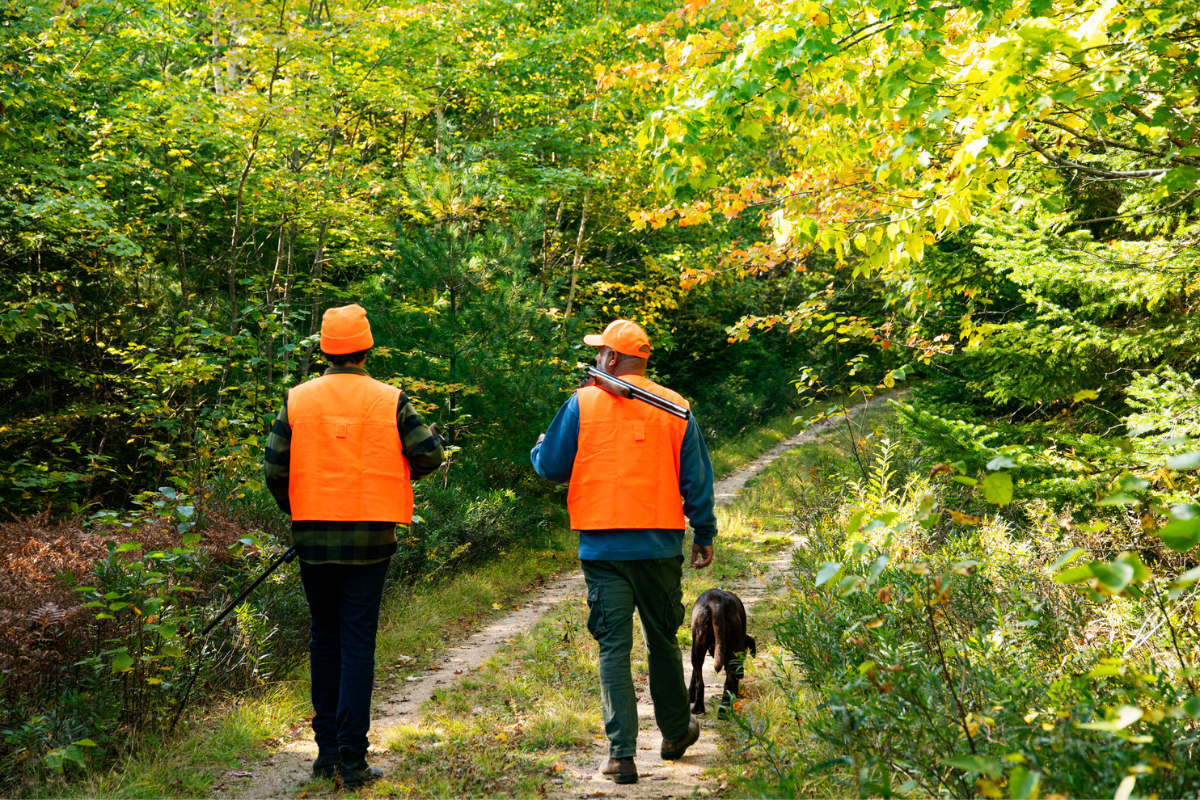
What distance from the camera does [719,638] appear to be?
4.67 meters

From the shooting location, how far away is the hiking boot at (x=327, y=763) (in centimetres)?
390

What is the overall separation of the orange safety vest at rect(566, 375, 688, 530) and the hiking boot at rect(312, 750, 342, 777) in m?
1.60

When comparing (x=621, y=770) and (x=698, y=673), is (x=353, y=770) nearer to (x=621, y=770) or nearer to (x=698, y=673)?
(x=621, y=770)

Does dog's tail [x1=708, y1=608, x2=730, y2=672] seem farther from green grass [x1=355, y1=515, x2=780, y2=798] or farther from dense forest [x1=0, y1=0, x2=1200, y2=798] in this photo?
green grass [x1=355, y1=515, x2=780, y2=798]

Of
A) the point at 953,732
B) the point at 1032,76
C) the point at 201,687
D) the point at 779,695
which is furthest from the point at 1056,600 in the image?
the point at 201,687

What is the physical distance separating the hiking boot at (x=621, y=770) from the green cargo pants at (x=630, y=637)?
0.03 m

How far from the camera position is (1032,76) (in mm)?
3922

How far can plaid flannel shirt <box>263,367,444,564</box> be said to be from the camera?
12.6ft

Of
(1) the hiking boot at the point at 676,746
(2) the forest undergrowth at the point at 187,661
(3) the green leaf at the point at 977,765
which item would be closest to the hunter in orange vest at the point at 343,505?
(2) the forest undergrowth at the point at 187,661

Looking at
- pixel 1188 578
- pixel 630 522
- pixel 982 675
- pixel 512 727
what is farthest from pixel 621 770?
pixel 1188 578

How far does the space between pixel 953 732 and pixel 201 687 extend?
3.97 metres

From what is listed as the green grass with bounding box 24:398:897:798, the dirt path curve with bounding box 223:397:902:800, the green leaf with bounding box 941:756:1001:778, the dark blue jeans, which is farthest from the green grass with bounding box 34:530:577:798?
the green leaf with bounding box 941:756:1001:778

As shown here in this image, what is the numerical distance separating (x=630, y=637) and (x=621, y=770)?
0.61 meters

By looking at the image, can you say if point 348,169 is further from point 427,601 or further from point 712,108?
point 712,108
